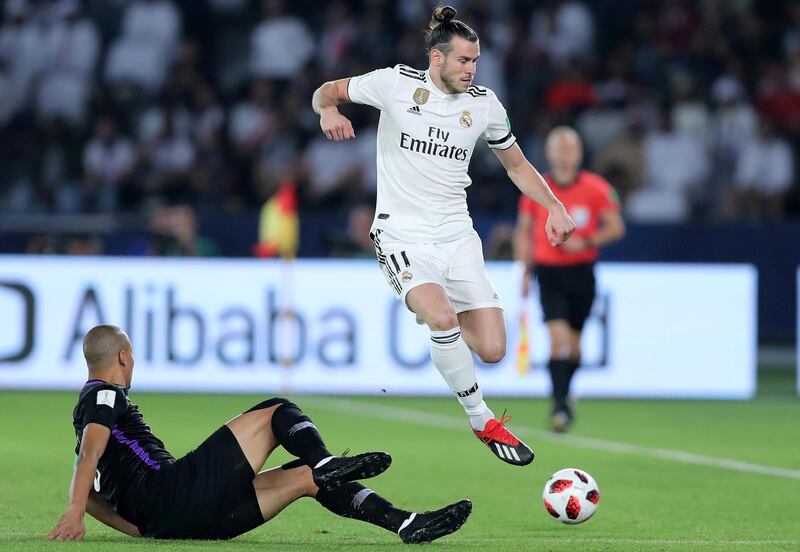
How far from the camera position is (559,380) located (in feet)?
37.0

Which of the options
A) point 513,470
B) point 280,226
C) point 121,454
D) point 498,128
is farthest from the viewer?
point 280,226

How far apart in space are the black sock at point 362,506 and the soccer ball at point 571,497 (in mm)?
916

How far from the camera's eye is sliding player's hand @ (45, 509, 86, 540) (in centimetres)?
582

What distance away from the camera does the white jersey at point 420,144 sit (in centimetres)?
756

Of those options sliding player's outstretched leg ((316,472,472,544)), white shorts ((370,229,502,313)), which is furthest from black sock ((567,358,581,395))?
sliding player's outstretched leg ((316,472,472,544))

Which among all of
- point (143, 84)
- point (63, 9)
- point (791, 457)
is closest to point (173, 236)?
point (143, 84)

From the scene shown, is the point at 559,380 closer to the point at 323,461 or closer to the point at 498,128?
the point at 498,128

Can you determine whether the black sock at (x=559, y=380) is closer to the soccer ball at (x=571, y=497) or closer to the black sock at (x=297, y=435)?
the soccer ball at (x=571, y=497)

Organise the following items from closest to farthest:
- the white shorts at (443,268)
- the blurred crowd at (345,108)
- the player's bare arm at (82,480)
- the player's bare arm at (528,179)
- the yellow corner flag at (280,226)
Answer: the player's bare arm at (82,480), the white shorts at (443,268), the player's bare arm at (528,179), the yellow corner flag at (280,226), the blurred crowd at (345,108)

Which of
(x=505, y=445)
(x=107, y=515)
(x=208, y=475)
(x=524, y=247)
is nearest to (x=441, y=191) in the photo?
(x=505, y=445)

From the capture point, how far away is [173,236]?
1553 centimetres

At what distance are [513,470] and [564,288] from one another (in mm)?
2235

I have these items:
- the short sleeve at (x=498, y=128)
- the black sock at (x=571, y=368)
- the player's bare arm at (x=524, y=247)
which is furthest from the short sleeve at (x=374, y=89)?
the black sock at (x=571, y=368)

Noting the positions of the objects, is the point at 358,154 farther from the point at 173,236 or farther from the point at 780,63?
the point at 780,63
